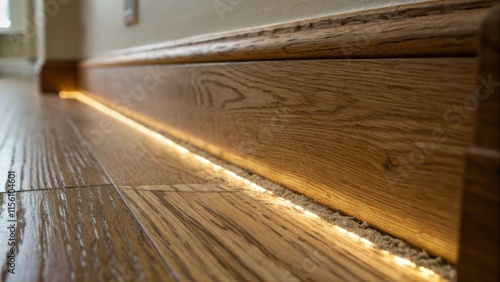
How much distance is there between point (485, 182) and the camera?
0.26m

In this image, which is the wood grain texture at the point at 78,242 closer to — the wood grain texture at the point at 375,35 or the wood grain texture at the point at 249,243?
the wood grain texture at the point at 249,243

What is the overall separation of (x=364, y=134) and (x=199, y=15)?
0.50 meters

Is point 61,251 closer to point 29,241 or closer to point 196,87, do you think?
point 29,241

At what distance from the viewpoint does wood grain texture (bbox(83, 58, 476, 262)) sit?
320 millimetres

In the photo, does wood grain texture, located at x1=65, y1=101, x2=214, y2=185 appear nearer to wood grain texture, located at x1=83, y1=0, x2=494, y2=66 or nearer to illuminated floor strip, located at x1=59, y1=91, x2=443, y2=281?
illuminated floor strip, located at x1=59, y1=91, x2=443, y2=281

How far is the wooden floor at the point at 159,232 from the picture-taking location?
0.31m

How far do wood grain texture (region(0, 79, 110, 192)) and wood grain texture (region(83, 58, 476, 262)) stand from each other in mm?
198

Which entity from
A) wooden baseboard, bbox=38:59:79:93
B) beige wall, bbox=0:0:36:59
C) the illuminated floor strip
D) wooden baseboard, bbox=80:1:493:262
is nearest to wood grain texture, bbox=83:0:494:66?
wooden baseboard, bbox=80:1:493:262

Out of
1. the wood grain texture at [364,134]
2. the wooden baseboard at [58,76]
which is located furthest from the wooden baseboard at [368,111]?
the wooden baseboard at [58,76]

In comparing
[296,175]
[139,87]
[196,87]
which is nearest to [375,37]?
[296,175]

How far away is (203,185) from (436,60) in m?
0.30

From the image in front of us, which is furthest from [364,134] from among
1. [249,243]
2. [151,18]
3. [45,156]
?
[151,18]

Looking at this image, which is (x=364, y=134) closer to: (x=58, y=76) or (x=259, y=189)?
(x=259, y=189)

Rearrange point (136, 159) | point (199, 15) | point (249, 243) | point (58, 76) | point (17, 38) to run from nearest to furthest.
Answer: point (249, 243), point (136, 159), point (199, 15), point (58, 76), point (17, 38)
